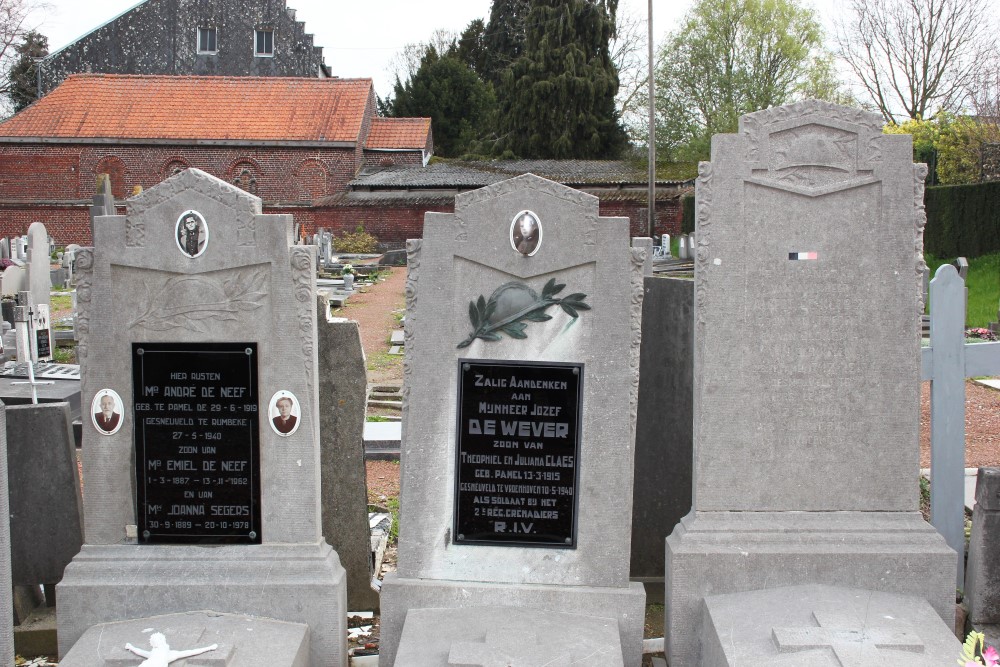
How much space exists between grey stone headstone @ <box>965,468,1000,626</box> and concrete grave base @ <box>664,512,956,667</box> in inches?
16.4

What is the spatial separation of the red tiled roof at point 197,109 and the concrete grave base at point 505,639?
3506cm

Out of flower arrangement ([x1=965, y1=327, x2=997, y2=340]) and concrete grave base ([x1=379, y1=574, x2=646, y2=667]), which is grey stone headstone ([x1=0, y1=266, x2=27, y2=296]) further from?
flower arrangement ([x1=965, y1=327, x2=997, y2=340])

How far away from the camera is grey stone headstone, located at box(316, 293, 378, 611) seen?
16.7 ft

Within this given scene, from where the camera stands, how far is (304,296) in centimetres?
440

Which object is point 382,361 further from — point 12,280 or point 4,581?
point 4,581

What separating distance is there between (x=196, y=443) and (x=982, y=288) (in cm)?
1696

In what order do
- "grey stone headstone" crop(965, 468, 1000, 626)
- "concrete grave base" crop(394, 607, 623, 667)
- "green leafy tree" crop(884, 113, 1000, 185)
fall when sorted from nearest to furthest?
"concrete grave base" crop(394, 607, 623, 667) < "grey stone headstone" crop(965, 468, 1000, 626) < "green leafy tree" crop(884, 113, 1000, 185)

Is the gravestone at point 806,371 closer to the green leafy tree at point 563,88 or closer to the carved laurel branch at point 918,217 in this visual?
the carved laurel branch at point 918,217

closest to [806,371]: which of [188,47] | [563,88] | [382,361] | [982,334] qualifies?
[382,361]

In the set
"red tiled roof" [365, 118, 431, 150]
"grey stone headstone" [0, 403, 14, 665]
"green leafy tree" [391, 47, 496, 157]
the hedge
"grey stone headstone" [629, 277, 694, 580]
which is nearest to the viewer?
"grey stone headstone" [0, 403, 14, 665]

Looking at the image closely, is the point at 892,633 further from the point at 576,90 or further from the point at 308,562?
the point at 576,90

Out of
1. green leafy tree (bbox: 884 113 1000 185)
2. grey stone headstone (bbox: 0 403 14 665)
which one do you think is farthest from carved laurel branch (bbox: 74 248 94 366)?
green leafy tree (bbox: 884 113 1000 185)

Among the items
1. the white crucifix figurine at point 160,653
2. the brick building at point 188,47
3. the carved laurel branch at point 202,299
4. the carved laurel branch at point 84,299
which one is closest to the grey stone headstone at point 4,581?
the white crucifix figurine at point 160,653

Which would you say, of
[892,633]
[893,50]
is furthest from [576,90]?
[892,633]
